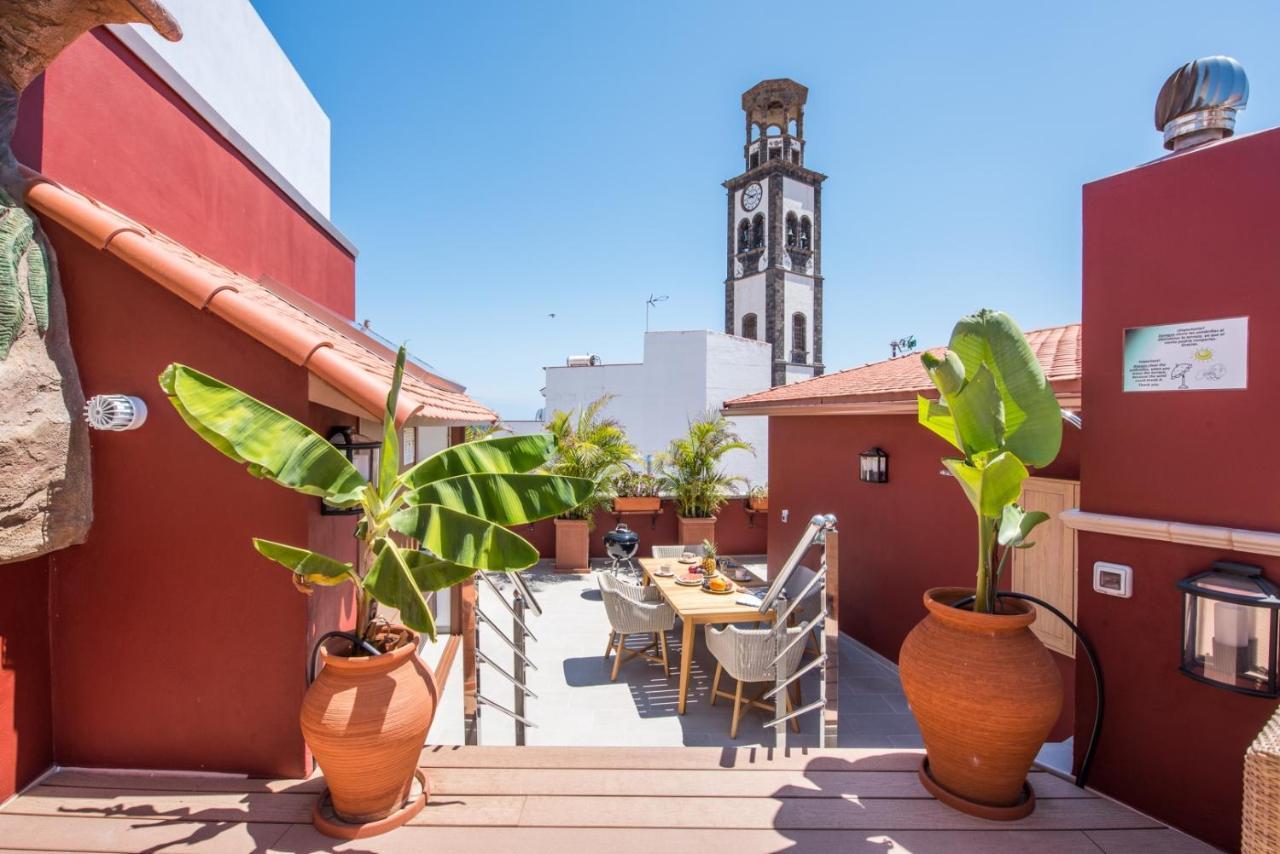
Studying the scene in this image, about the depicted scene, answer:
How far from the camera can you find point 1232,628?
269cm

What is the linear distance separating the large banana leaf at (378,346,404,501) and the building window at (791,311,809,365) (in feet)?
103

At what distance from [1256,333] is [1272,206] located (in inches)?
22.8

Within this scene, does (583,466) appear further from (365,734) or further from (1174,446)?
(1174,446)

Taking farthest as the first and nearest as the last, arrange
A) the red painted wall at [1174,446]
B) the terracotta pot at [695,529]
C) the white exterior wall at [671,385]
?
the white exterior wall at [671,385] → the terracotta pot at [695,529] → the red painted wall at [1174,446]

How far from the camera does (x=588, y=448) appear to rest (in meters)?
12.8

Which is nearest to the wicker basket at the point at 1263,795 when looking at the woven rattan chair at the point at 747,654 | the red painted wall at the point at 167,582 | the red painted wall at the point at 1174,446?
the red painted wall at the point at 1174,446

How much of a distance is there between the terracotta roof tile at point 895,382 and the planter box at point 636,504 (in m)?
3.58

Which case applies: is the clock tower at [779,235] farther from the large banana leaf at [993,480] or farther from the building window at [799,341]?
the large banana leaf at [993,480]

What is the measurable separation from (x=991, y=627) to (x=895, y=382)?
16.2 ft

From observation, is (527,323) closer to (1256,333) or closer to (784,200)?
(784,200)

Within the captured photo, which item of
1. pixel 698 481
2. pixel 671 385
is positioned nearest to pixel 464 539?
pixel 698 481

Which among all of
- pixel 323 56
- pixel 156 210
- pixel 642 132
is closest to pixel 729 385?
pixel 642 132

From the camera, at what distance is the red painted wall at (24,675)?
121 inches

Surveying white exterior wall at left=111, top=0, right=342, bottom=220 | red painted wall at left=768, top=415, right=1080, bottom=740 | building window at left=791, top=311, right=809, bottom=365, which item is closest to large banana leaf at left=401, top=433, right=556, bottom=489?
white exterior wall at left=111, top=0, right=342, bottom=220
